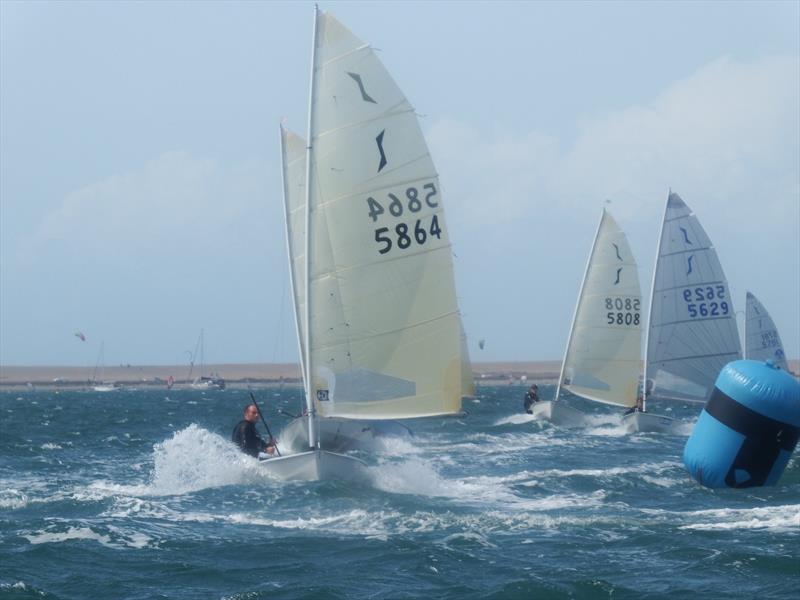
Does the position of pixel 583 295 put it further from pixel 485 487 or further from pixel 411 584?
pixel 411 584

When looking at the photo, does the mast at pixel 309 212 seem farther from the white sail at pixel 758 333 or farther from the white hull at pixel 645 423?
the white sail at pixel 758 333

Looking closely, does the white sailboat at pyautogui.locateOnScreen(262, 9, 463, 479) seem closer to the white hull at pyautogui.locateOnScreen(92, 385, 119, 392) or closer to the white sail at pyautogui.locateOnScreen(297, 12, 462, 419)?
the white sail at pyautogui.locateOnScreen(297, 12, 462, 419)

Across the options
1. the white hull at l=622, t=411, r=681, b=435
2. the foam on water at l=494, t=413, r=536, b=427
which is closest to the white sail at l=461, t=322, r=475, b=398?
the foam on water at l=494, t=413, r=536, b=427

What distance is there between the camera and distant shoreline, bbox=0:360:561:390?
148 metres

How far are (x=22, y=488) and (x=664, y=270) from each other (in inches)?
859

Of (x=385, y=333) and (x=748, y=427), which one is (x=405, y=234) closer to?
(x=385, y=333)

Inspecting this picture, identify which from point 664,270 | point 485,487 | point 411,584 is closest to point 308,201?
point 485,487

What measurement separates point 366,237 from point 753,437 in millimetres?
6513

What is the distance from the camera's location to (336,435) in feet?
86.2

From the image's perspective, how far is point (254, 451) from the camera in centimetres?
2005

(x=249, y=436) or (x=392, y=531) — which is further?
(x=249, y=436)

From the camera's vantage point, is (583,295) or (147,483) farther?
(583,295)

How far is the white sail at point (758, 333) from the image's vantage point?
48.8 metres

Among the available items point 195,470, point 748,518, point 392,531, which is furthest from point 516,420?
point 392,531
